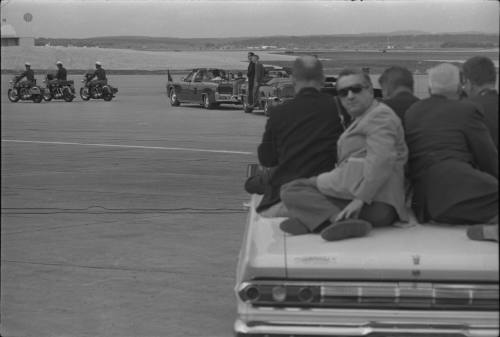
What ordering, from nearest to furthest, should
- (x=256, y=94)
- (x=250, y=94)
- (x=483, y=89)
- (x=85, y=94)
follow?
(x=483, y=89) → (x=256, y=94) → (x=250, y=94) → (x=85, y=94)

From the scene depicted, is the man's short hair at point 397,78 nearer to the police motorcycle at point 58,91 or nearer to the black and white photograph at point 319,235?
the black and white photograph at point 319,235

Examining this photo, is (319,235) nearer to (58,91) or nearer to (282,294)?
(282,294)

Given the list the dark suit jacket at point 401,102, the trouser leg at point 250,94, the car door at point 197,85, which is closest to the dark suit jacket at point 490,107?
the dark suit jacket at point 401,102

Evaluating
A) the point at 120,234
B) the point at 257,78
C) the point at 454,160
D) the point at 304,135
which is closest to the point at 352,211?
the point at 454,160

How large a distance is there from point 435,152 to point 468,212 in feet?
1.10

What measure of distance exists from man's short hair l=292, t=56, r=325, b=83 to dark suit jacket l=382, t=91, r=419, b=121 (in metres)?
0.44

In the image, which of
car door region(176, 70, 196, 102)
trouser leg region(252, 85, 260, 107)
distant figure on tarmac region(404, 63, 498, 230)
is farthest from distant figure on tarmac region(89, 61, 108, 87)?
distant figure on tarmac region(404, 63, 498, 230)

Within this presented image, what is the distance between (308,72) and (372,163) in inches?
38.4

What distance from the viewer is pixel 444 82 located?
508 centimetres

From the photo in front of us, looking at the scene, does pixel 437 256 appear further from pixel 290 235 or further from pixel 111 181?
pixel 111 181

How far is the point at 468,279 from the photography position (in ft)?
15.6

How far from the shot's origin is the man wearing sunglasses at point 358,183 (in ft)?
16.6

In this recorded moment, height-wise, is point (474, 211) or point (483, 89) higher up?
point (483, 89)

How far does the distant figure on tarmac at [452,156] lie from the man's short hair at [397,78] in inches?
30.3
